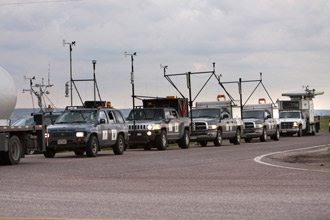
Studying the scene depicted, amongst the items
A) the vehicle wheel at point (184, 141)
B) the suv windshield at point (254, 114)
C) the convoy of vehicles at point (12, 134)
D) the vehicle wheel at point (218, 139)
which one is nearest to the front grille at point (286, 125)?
the suv windshield at point (254, 114)

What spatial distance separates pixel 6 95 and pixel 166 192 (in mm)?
9852

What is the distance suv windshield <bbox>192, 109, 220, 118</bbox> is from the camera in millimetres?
35969

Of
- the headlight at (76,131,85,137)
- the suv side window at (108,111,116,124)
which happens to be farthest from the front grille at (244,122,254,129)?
the headlight at (76,131,85,137)

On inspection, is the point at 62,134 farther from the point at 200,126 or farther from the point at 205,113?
the point at 205,113

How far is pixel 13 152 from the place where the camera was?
2067cm

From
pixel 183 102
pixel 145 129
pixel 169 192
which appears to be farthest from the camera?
pixel 183 102

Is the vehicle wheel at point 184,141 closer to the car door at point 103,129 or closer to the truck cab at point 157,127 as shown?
the truck cab at point 157,127

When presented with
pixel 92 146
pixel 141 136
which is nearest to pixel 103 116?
pixel 92 146

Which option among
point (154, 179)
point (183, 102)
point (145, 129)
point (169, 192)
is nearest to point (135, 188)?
point (169, 192)

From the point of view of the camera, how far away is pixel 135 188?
42.3 ft

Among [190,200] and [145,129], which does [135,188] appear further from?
[145,129]

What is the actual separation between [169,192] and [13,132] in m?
9.79

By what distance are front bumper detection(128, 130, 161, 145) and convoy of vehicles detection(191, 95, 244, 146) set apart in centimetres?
449

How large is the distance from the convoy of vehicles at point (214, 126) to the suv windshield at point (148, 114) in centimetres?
333
